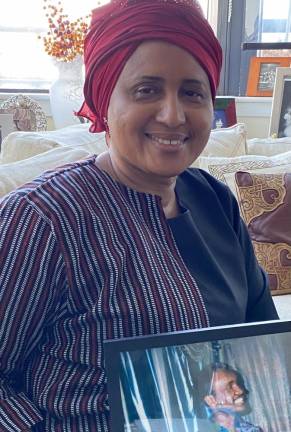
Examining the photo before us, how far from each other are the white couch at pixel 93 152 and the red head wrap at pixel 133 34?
556 mm

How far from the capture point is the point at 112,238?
0.85 meters

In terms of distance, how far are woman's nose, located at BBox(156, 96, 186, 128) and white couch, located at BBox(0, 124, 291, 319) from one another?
23.9 inches

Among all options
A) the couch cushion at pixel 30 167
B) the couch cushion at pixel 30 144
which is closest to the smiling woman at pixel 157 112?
the couch cushion at pixel 30 167

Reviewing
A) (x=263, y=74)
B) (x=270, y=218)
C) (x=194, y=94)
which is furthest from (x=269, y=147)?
(x=194, y=94)

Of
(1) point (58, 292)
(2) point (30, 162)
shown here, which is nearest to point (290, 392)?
(1) point (58, 292)

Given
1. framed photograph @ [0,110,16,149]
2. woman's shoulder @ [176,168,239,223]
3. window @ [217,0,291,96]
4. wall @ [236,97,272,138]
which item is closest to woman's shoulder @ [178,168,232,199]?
woman's shoulder @ [176,168,239,223]

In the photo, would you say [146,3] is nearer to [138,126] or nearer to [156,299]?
[138,126]

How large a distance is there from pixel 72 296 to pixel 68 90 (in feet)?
5.91

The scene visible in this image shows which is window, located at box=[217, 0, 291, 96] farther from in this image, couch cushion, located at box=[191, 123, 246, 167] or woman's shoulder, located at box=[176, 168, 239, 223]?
woman's shoulder, located at box=[176, 168, 239, 223]

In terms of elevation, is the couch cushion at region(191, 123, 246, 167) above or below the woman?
below

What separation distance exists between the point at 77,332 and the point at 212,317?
0.71ft

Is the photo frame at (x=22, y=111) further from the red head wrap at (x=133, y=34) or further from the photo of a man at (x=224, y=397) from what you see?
the photo of a man at (x=224, y=397)

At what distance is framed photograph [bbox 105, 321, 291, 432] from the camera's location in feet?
2.21

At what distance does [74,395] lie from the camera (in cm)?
82
